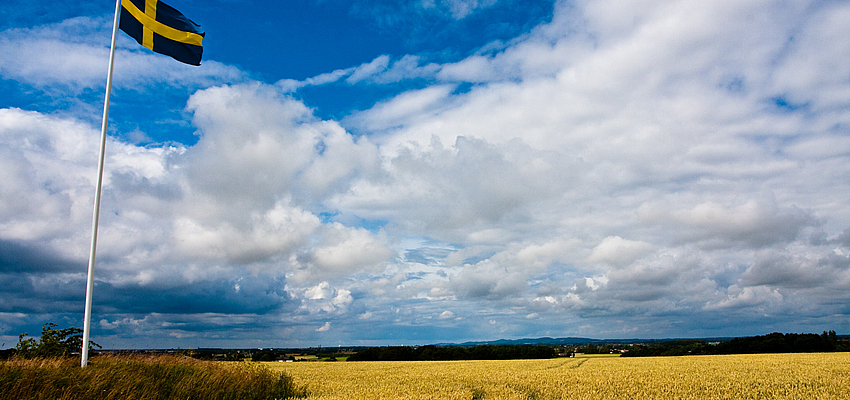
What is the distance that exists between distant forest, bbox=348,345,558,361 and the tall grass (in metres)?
72.7

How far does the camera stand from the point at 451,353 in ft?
308

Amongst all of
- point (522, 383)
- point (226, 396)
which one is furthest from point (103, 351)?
point (522, 383)

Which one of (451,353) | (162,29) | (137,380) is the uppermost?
(162,29)

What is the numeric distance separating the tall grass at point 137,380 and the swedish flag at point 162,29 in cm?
1247

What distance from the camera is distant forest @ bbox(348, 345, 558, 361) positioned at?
8994 cm

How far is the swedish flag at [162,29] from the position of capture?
18062 mm

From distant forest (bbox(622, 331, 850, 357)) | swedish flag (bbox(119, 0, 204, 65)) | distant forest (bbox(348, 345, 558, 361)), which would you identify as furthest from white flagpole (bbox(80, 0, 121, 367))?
distant forest (bbox(622, 331, 850, 357))

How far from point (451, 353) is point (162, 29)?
86.5 m

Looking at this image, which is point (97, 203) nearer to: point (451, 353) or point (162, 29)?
point (162, 29)

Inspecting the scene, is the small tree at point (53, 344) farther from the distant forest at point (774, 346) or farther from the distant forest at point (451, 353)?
the distant forest at point (774, 346)

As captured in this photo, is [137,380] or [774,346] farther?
[774,346]

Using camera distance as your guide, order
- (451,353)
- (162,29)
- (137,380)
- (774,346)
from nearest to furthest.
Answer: (137,380) < (162,29) < (774,346) < (451,353)

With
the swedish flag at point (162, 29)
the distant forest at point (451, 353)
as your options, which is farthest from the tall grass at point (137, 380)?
the distant forest at point (451, 353)

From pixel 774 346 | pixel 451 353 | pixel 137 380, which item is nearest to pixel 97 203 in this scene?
pixel 137 380
